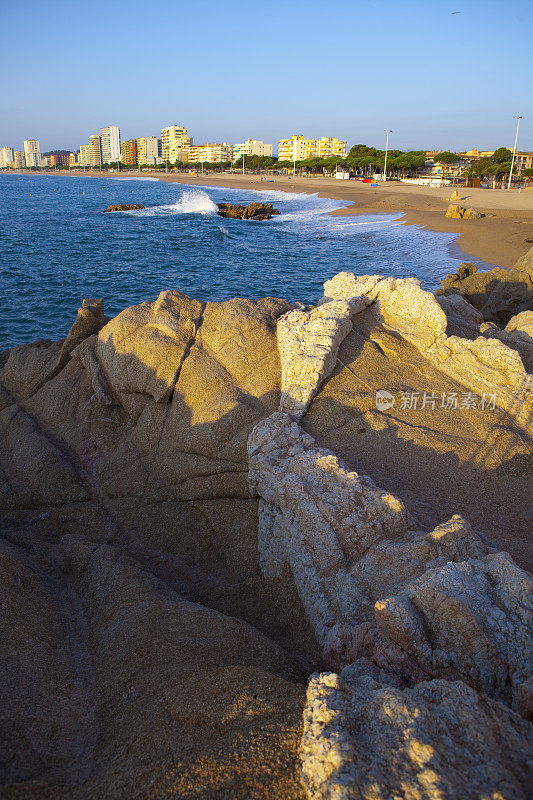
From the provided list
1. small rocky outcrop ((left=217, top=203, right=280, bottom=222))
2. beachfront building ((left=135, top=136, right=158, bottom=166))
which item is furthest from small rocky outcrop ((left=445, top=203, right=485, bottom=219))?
beachfront building ((left=135, top=136, right=158, bottom=166))

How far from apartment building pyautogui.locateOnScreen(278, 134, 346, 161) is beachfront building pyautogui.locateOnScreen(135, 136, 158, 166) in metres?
74.2

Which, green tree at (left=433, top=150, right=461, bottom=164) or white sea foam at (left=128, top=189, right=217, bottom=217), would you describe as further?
green tree at (left=433, top=150, right=461, bottom=164)

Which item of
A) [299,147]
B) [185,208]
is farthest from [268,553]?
[299,147]

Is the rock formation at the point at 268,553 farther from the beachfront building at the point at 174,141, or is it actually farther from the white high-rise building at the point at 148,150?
the white high-rise building at the point at 148,150

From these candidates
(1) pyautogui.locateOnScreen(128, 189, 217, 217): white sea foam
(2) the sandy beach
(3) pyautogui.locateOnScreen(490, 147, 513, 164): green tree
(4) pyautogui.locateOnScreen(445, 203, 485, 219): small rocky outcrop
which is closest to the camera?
(2) the sandy beach

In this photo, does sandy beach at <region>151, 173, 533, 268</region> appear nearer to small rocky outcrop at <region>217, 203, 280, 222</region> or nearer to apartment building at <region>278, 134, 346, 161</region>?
small rocky outcrop at <region>217, 203, 280, 222</region>

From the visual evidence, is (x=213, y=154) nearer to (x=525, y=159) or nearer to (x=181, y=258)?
(x=525, y=159)

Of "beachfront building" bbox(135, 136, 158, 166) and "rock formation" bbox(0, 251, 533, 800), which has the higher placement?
"beachfront building" bbox(135, 136, 158, 166)

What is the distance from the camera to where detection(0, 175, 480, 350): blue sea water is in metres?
18.3

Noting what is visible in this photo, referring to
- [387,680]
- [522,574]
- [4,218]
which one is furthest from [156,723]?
[4,218]

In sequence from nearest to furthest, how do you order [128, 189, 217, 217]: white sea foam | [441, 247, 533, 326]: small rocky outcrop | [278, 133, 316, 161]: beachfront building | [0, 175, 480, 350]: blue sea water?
[441, 247, 533, 326]: small rocky outcrop, [0, 175, 480, 350]: blue sea water, [128, 189, 217, 217]: white sea foam, [278, 133, 316, 161]: beachfront building

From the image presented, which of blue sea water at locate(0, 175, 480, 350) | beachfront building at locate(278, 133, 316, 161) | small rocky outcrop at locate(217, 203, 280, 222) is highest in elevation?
beachfront building at locate(278, 133, 316, 161)

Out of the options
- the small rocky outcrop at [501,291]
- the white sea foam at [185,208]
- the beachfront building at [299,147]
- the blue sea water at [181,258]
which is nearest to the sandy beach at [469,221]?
the blue sea water at [181,258]

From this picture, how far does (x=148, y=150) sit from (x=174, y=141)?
15734 mm
